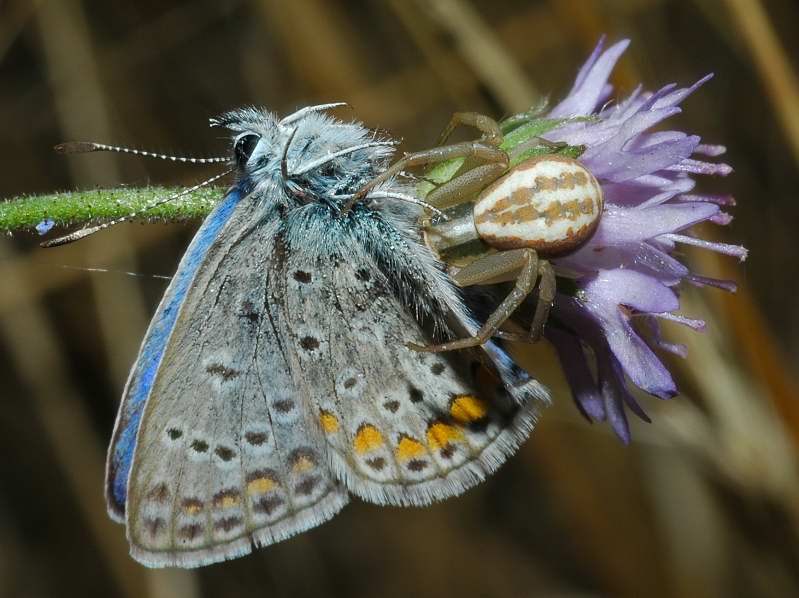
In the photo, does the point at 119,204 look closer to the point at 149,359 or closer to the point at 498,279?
the point at 149,359

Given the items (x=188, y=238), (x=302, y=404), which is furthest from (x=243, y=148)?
(x=188, y=238)

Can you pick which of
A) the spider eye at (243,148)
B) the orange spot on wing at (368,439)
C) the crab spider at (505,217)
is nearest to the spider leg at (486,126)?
the crab spider at (505,217)

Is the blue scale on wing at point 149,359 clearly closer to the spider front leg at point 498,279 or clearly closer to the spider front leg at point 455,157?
the spider front leg at point 455,157

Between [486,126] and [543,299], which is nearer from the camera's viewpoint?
[543,299]

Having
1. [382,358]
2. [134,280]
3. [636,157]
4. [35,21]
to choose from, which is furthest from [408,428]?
[35,21]

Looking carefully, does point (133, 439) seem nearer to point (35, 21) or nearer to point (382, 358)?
point (382, 358)

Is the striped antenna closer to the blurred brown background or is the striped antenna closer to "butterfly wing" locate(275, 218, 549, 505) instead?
"butterfly wing" locate(275, 218, 549, 505)

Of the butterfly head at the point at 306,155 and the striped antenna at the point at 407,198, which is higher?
the butterfly head at the point at 306,155
